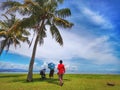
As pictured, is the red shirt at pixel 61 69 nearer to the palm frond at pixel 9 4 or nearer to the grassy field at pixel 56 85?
the grassy field at pixel 56 85

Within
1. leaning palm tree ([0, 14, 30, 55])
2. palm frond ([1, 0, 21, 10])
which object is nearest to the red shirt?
palm frond ([1, 0, 21, 10])

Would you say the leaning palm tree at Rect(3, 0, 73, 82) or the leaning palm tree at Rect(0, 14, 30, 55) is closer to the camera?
the leaning palm tree at Rect(3, 0, 73, 82)

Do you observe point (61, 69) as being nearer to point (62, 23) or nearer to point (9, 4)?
point (62, 23)

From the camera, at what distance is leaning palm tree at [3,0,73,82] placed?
25.9m

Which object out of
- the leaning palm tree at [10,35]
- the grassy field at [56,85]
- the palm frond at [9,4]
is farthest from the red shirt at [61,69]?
the leaning palm tree at [10,35]

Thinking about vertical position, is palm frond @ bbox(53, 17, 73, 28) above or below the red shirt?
above

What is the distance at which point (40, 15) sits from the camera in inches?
1055

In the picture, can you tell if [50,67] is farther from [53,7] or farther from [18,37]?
[18,37]

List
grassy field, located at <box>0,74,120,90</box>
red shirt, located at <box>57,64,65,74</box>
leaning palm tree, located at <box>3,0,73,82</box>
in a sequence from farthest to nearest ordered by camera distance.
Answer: leaning palm tree, located at <box>3,0,73,82</box> → red shirt, located at <box>57,64,65,74</box> → grassy field, located at <box>0,74,120,90</box>

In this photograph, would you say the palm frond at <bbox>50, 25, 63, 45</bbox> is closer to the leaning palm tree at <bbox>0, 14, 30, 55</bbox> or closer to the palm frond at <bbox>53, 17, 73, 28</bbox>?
the palm frond at <bbox>53, 17, 73, 28</bbox>

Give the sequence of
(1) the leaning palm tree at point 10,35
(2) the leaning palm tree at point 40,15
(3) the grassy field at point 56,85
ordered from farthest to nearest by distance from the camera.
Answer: (1) the leaning palm tree at point 10,35 < (2) the leaning palm tree at point 40,15 < (3) the grassy field at point 56,85

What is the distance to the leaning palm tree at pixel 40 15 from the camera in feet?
84.9

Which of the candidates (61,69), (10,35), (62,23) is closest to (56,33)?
(62,23)

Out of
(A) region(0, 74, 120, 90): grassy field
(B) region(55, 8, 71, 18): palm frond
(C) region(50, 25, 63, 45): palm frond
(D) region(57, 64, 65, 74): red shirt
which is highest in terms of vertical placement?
(B) region(55, 8, 71, 18): palm frond
